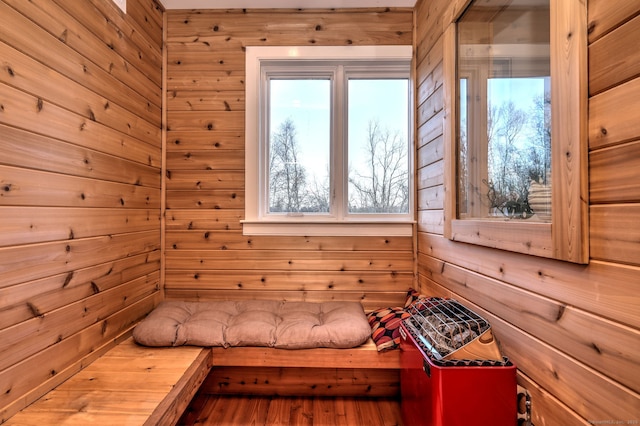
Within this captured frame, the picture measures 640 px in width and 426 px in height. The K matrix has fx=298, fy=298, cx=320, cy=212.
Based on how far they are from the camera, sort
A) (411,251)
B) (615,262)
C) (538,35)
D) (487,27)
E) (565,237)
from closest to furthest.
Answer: (615,262) → (565,237) → (538,35) → (487,27) → (411,251)

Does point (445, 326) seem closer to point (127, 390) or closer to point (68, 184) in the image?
point (127, 390)

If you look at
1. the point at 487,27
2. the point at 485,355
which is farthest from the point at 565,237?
the point at 487,27

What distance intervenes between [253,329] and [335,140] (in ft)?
4.80

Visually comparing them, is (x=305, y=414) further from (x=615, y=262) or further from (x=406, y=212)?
(x=615, y=262)

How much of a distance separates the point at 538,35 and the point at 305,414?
217 centimetres

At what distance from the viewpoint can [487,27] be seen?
56.1 inches

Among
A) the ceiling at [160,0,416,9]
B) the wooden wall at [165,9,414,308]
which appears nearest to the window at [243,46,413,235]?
the wooden wall at [165,9,414,308]

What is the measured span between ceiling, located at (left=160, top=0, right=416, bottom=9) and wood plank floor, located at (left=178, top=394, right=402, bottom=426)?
9.11 ft

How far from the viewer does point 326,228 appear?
2244mm

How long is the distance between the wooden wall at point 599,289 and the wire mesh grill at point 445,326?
132mm

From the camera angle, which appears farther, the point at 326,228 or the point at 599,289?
the point at 326,228

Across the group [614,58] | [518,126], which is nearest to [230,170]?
[518,126]

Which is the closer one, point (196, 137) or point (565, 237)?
point (565, 237)

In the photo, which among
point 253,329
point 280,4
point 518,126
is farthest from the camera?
point 280,4
